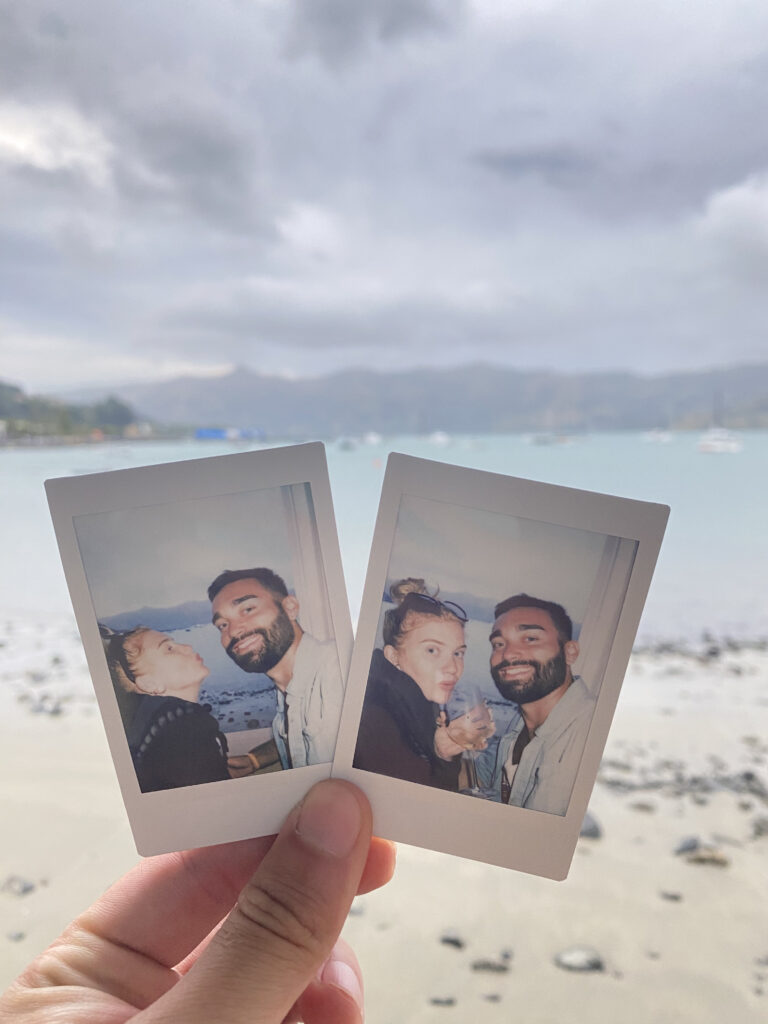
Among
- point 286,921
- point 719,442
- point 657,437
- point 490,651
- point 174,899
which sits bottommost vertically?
point 657,437

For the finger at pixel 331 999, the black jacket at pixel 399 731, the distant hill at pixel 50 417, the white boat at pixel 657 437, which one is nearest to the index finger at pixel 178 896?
the finger at pixel 331 999

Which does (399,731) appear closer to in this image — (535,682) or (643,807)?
(535,682)

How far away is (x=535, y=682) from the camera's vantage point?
81cm

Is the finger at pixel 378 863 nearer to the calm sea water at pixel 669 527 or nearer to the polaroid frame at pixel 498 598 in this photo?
the polaroid frame at pixel 498 598

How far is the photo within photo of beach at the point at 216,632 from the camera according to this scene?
0.79 metres

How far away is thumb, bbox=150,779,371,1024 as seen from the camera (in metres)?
0.64

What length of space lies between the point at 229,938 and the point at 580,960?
102cm

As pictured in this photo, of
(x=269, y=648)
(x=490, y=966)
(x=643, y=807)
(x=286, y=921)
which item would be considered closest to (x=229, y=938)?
(x=286, y=921)

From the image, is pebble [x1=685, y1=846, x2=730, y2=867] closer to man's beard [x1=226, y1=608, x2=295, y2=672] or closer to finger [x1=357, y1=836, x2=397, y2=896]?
finger [x1=357, y1=836, x2=397, y2=896]

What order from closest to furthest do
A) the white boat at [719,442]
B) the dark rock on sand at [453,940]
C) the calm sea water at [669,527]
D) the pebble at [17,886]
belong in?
the dark rock on sand at [453,940], the pebble at [17,886], the calm sea water at [669,527], the white boat at [719,442]

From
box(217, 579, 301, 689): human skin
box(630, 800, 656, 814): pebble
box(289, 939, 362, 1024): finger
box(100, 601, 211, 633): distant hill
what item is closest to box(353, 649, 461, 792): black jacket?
box(217, 579, 301, 689): human skin

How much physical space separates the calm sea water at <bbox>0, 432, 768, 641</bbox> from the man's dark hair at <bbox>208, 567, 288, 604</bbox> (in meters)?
0.22

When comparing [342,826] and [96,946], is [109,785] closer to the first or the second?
[96,946]

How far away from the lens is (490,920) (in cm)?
149
